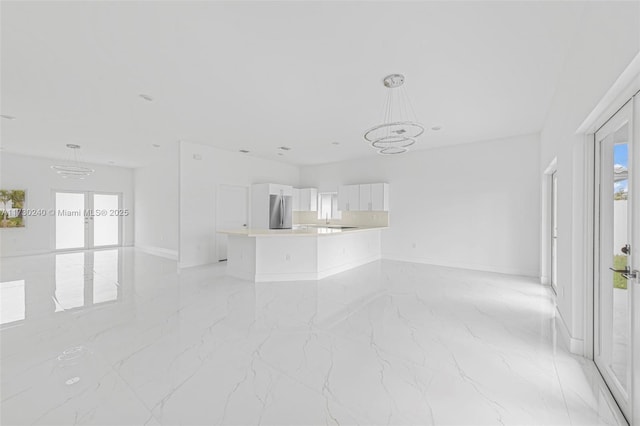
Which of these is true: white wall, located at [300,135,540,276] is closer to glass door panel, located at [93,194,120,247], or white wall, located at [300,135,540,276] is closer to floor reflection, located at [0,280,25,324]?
floor reflection, located at [0,280,25,324]

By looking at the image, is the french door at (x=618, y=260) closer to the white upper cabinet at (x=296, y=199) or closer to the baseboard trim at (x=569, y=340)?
the baseboard trim at (x=569, y=340)

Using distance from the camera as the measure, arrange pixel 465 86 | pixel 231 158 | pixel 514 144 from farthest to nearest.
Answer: pixel 231 158 → pixel 514 144 → pixel 465 86

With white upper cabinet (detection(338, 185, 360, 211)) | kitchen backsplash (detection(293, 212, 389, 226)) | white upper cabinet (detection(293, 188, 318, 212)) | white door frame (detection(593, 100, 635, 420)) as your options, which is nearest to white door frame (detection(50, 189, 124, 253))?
kitchen backsplash (detection(293, 212, 389, 226))

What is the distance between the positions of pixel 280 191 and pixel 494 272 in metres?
5.52

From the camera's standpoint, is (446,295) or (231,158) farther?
(231,158)

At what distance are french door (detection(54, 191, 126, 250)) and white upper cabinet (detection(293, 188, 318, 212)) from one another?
6.31 metres

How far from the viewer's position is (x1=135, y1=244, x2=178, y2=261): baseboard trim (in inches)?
306

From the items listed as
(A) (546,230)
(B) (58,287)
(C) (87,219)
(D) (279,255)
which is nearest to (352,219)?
(D) (279,255)

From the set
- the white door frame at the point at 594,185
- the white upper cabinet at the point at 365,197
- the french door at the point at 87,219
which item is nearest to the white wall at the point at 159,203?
the french door at the point at 87,219

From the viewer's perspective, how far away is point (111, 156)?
775cm

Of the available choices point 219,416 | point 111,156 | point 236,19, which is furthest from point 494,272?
point 111,156

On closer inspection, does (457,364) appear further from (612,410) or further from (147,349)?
(147,349)

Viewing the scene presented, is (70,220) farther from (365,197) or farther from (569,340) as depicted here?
(569,340)

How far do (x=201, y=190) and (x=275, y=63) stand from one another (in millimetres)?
4362
